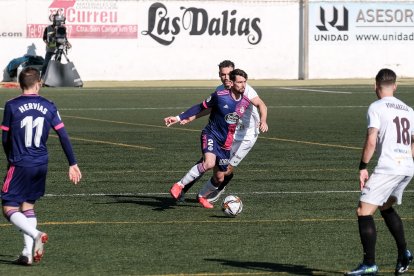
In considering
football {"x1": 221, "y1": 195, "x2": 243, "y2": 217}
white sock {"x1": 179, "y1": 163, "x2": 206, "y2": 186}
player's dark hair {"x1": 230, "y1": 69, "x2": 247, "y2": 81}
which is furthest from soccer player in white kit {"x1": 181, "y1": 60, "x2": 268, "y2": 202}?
football {"x1": 221, "y1": 195, "x2": 243, "y2": 217}

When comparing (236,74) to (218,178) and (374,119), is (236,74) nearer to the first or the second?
(218,178)

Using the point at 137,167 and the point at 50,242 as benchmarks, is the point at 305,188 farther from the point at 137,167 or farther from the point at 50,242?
the point at 50,242

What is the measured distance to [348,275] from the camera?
35.4 ft

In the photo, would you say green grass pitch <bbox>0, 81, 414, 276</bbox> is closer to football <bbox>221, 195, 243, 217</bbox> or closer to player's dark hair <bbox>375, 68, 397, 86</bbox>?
football <bbox>221, 195, 243, 217</bbox>

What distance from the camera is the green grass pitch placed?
12.0 metres

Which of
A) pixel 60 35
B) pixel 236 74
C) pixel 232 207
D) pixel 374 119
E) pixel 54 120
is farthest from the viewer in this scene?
pixel 60 35

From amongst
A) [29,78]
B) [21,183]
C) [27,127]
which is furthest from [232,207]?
[29,78]

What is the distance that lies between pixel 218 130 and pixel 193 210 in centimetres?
113

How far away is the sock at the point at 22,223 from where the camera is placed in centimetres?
1143

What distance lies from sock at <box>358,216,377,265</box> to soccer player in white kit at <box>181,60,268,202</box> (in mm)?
5431

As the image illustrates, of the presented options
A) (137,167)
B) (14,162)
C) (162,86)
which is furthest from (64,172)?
(162,86)

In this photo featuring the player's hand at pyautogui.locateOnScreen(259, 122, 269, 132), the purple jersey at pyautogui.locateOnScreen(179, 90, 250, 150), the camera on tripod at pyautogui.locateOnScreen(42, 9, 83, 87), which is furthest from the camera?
the camera on tripod at pyautogui.locateOnScreen(42, 9, 83, 87)

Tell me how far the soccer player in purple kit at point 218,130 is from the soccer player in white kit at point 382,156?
5019mm

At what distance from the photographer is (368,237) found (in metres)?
10.8
